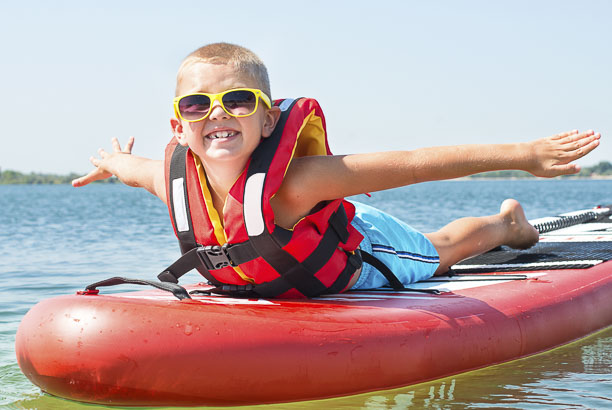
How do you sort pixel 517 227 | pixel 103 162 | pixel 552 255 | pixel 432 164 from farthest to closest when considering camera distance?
pixel 517 227
pixel 552 255
pixel 103 162
pixel 432 164

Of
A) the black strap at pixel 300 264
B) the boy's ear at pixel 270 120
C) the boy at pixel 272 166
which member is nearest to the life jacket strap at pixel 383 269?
the boy at pixel 272 166

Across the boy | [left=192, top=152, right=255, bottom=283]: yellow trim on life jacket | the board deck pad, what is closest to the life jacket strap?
the boy

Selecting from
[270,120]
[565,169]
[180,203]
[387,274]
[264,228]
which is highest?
[270,120]

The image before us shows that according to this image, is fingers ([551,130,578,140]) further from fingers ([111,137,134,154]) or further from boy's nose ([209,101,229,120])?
fingers ([111,137,134,154])

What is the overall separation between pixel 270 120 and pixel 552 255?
262 centimetres

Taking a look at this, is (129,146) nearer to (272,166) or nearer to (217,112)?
(217,112)

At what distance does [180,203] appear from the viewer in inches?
130

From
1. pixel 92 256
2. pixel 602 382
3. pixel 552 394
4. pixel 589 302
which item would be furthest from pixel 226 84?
pixel 92 256

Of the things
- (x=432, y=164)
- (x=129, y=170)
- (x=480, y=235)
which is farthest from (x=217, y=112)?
(x=480, y=235)

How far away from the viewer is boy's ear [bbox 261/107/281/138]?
318 cm

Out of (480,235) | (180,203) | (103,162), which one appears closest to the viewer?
(180,203)

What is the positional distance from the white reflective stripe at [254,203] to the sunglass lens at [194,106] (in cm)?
32

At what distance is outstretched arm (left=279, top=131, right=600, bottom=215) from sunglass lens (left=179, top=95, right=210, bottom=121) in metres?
0.44

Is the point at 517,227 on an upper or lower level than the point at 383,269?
upper
